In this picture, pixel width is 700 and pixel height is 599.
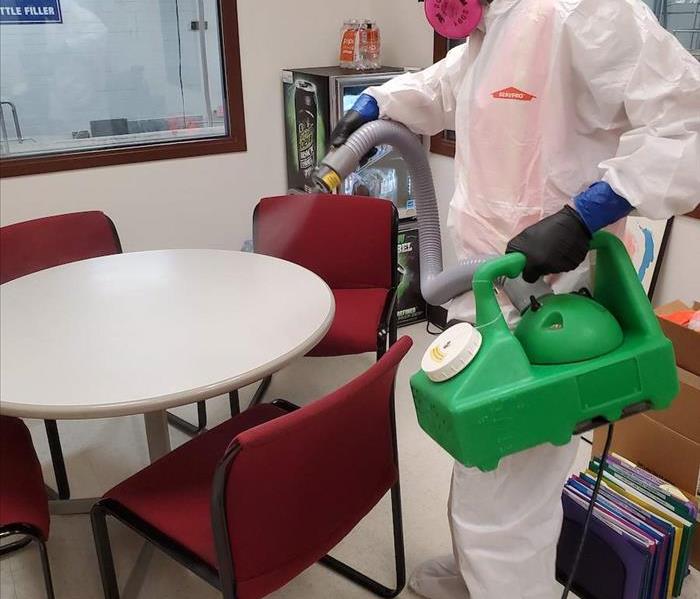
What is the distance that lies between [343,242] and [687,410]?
118 cm

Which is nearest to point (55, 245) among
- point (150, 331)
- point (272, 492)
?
point (150, 331)

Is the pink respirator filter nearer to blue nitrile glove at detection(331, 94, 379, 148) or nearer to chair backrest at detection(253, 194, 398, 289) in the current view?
blue nitrile glove at detection(331, 94, 379, 148)

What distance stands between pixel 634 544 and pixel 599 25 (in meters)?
Result: 1.08

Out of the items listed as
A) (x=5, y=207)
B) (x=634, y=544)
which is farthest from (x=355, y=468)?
(x=5, y=207)

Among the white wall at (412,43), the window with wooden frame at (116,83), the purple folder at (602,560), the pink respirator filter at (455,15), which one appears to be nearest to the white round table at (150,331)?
the pink respirator filter at (455,15)

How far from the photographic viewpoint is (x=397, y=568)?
1.68 metres

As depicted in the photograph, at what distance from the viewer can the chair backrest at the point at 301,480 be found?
1090 mm

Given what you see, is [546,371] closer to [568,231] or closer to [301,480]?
[568,231]

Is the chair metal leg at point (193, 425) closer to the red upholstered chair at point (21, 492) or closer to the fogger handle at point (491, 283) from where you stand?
the red upholstered chair at point (21, 492)

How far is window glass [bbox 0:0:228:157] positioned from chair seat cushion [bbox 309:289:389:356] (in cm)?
122

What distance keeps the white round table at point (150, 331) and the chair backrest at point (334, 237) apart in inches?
15.8

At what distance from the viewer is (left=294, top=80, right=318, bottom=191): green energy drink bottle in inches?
114

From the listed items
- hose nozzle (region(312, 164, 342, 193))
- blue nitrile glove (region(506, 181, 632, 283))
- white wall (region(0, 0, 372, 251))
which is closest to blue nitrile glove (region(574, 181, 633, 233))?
blue nitrile glove (region(506, 181, 632, 283))

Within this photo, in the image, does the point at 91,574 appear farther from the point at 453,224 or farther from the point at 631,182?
the point at 631,182
